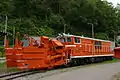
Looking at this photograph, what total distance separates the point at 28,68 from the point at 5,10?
5642 cm

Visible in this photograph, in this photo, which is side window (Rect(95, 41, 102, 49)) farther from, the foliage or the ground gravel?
the foliage

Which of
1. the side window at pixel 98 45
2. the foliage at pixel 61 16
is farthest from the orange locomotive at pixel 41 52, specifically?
the foliage at pixel 61 16

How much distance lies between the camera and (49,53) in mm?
25234

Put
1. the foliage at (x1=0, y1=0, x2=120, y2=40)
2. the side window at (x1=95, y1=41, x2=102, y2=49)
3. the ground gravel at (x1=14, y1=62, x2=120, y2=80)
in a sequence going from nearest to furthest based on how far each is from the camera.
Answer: the ground gravel at (x1=14, y1=62, x2=120, y2=80) < the side window at (x1=95, y1=41, x2=102, y2=49) < the foliage at (x1=0, y1=0, x2=120, y2=40)

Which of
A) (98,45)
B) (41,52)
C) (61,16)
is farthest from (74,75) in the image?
(61,16)

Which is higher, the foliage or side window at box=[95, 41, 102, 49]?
the foliage

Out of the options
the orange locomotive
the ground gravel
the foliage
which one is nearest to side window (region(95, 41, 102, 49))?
the orange locomotive

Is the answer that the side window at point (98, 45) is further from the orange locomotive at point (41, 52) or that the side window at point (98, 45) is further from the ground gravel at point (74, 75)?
the ground gravel at point (74, 75)

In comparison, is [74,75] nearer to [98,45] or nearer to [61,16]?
[98,45]

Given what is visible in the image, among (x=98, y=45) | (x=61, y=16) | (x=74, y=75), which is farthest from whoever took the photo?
(x=61, y=16)

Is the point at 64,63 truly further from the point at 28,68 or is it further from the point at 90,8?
the point at 90,8

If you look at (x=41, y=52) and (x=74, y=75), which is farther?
(x=41, y=52)

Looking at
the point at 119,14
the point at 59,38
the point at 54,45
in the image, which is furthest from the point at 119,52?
the point at 119,14

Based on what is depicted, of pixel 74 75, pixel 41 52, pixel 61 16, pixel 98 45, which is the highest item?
pixel 61 16
